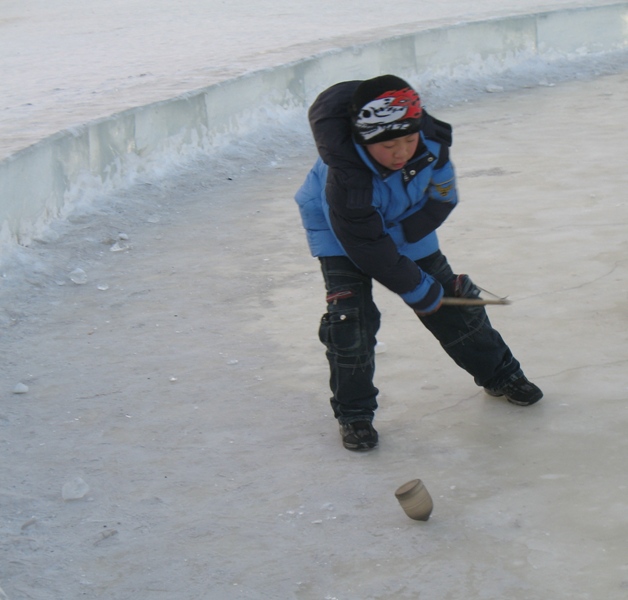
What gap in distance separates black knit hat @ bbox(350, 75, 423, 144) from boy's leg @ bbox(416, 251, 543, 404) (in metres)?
0.53

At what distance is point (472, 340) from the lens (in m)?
3.21

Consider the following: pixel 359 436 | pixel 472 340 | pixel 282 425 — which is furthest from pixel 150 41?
pixel 359 436

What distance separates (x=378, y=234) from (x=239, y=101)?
16.2ft

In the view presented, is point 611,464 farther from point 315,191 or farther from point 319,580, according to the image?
point 315,191

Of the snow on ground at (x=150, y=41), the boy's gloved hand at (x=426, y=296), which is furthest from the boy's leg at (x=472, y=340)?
the snow on ground at (x=150, y=41)

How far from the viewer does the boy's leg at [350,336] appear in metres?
3.08

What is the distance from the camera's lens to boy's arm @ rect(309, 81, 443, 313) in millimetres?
2809

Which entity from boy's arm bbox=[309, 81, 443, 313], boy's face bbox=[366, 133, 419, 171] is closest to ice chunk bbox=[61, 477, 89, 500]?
boy's arm bbox=[309, 81, 443, 313]

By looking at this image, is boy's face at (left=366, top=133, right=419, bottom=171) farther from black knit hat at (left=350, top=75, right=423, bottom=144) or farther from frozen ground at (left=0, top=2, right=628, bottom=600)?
frozen ground at (left=0, top=2, right=628, bottom=600)

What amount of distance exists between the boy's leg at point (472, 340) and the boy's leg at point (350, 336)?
0.67 ft

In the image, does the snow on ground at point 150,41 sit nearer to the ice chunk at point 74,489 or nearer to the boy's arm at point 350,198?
the ice chunk at point 74,489

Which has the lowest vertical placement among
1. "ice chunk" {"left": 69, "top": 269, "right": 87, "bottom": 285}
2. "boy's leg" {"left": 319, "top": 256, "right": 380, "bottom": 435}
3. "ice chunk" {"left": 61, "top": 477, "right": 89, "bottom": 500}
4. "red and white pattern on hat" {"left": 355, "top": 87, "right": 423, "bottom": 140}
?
"ice chunk" {"left": 69, "top": 269, "right": 87, "bottom": 285}

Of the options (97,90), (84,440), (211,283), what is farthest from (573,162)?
(84,440)

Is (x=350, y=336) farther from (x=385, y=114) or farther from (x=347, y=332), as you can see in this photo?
(x=385, y=114)
